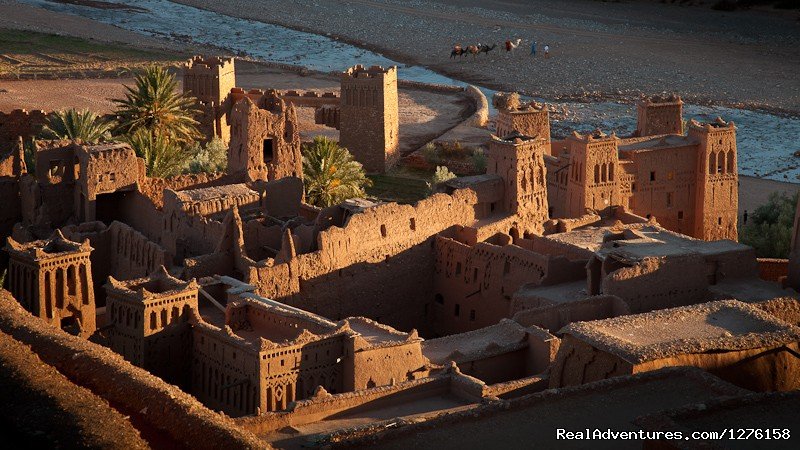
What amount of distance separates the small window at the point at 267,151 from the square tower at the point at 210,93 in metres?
11.4

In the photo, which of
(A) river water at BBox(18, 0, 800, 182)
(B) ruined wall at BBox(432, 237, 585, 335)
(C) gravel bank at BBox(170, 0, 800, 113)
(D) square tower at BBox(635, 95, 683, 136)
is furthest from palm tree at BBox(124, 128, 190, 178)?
(C) gravel bank at BBox(170, 0, 800, 113)

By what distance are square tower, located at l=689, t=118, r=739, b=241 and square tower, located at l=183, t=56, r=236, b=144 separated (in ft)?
51.7

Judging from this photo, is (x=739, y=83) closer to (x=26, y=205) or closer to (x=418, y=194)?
(x=418, y=194)

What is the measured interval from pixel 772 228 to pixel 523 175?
8.42 meters

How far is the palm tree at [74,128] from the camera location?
45.7 m

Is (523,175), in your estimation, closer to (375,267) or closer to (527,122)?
(375,267)

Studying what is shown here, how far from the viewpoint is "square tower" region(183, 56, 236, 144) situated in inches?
2078

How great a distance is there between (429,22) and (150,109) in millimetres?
44018

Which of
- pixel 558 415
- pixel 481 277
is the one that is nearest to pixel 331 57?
pixel 481 277

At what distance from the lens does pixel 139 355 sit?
97.6 ft

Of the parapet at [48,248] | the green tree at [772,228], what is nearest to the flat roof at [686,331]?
the parapet at [48,248]

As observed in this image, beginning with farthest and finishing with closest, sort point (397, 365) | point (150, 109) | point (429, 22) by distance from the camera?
point (429, 22) → point (150, 109) → point (397, 365)

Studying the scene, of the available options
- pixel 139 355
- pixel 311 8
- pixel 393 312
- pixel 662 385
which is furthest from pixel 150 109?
pixel 311 8

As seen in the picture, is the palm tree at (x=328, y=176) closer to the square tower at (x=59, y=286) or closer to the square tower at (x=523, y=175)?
the square tower at (x=523, y=175)
